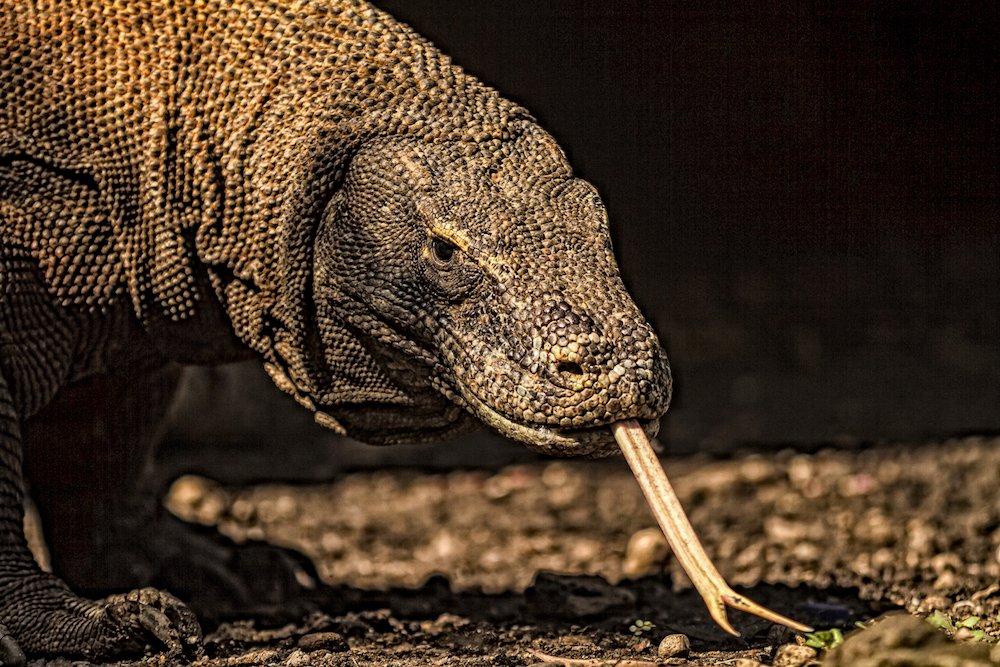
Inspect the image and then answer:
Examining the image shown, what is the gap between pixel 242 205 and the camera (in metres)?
4.54

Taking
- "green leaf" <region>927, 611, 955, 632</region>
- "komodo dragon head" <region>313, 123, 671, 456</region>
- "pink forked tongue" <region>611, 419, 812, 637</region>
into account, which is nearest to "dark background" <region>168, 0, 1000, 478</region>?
"komodo dragon head" <region>313, 123, 671, 456</region>

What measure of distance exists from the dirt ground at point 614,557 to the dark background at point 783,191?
2.01 ft

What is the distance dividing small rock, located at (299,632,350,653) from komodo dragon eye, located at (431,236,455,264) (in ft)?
4.62

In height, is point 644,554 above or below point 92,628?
below

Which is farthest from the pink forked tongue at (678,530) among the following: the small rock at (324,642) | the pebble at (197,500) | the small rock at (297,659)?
the pebble at (197,500)

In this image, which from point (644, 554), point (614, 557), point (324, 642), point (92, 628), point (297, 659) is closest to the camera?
point (92, 628)

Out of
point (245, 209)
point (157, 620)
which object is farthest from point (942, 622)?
point (245, 209)

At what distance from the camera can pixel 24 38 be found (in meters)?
4.50

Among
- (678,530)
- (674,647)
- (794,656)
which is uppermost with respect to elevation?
(678,530)

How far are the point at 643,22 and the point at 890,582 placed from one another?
3.56m

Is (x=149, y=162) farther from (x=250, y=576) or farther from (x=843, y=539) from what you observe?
(x=843, y=539)

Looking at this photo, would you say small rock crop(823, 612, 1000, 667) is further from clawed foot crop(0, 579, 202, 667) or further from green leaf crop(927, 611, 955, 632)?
clawed foot crop(0, 579, 202, 667)

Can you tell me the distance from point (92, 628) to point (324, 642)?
2.58 ft

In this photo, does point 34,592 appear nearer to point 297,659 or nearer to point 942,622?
point 297,659
